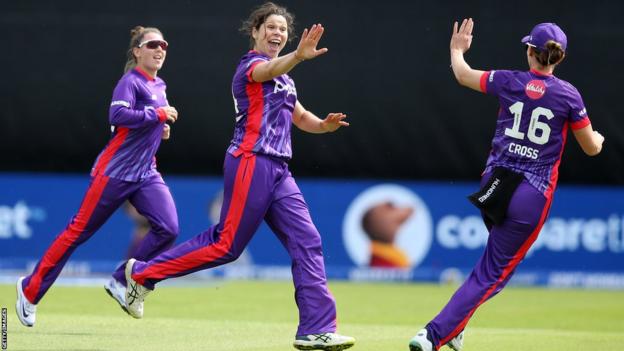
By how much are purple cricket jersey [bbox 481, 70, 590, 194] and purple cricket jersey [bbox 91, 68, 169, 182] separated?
259cm

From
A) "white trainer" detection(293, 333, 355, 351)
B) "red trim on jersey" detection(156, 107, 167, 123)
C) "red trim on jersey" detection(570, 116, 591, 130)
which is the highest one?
"red trim on jersey" detection(570, 116, 591, 130)

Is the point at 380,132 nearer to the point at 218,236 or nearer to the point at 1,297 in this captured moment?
the point at 1,297

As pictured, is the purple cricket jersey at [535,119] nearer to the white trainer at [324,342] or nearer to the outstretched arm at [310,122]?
the outstretched arm at [310,122]

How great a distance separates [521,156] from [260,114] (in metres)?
1.54

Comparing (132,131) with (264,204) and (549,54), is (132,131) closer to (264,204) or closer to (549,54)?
(264,204)

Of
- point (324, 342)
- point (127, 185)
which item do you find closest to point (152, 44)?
point (127, 185)

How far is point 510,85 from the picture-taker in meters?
6.98

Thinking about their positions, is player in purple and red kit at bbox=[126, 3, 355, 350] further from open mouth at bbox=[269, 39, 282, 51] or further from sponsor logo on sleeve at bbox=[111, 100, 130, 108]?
sponsor logo on sleeve at bbox=[111, 100, 130, 108]

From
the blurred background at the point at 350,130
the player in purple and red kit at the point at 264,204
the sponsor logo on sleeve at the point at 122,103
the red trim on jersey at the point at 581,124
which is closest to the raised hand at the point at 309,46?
the player in purple and red kit at the point at 264,204

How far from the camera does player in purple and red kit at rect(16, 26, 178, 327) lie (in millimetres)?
8383

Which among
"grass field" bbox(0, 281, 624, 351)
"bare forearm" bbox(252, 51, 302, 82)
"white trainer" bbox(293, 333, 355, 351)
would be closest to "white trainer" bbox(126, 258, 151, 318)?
"grass field" bbox(0, 281, 624, 351)

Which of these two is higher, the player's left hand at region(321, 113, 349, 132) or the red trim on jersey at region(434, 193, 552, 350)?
the player's left hand at region(321, 113, 349, 132)

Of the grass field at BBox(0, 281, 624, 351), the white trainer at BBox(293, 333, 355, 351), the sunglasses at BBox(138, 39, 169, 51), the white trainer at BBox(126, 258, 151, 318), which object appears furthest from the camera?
the sunglasses at BBox(138, 39, 169, 51)

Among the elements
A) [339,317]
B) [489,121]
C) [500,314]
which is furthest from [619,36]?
[339,317]
